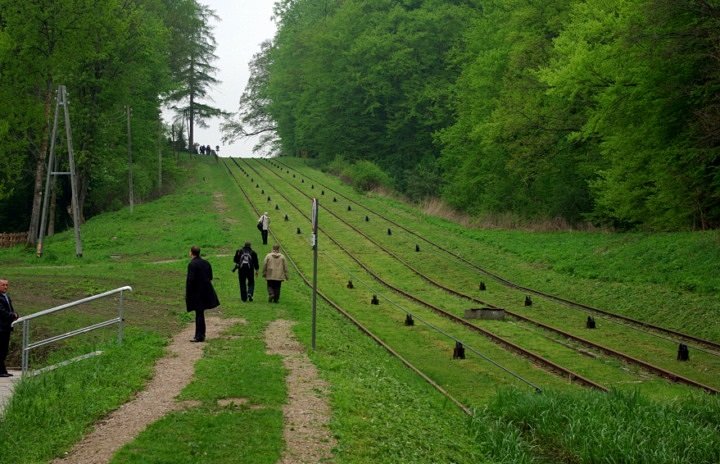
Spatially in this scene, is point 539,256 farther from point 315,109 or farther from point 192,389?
point 315,109

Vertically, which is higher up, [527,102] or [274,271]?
[527,102]

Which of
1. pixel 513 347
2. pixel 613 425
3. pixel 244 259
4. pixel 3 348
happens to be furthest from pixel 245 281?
pixel 613 425

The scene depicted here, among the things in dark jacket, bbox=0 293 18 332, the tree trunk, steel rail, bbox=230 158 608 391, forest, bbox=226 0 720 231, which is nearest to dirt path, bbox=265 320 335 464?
dark jacket, bbox=0 293 18 332

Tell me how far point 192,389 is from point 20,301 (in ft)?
32.7

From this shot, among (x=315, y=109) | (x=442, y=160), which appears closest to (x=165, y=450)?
(x=442, y=160)

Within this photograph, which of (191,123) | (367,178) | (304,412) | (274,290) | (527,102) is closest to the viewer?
(304,412)

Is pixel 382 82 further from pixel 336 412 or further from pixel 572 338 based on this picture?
pixel 336 412

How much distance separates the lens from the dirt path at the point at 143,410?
8.63 m

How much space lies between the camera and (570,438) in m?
11.5

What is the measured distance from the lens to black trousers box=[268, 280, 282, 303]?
2197cm

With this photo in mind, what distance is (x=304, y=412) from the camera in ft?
34.9

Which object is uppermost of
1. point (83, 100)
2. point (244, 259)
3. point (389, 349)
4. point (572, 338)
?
point (83, 100)

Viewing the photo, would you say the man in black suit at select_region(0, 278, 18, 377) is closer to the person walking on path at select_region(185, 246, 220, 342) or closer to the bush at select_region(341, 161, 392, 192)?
the person walking on path at select_region(185, 246, 220, 342)

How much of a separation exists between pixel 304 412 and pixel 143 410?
2023 mm
